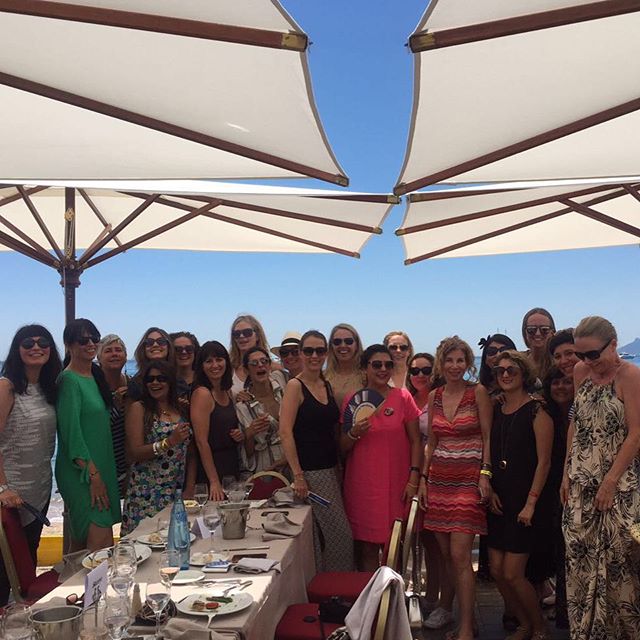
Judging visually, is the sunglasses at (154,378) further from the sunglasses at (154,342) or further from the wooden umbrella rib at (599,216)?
the wooden umbrella rib at (599,216)

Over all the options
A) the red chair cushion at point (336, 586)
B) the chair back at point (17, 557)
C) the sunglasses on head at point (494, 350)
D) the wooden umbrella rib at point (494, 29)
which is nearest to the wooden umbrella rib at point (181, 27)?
the wooden umbrella rib at point (494, 29)

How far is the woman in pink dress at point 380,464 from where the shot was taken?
4.28 m

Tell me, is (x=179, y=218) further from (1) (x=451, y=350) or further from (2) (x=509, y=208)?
(1) (x=451, y=350)

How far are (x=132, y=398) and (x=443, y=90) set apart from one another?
2.61 meters

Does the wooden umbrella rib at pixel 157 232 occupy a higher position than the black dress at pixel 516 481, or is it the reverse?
the wooden umbrella rib at pixel 157 232

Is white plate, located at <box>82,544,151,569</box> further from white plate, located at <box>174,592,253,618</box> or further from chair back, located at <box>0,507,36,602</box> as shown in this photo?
chair back, located at <box>0,507,36,602</box>

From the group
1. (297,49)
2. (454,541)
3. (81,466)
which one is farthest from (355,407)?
(297,49)

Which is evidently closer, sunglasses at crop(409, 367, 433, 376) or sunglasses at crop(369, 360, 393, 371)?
sunglasses at crop(369, 360, 393, 371)

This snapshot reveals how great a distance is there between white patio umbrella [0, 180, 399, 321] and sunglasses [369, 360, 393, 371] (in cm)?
146

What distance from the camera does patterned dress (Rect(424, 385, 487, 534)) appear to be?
399 centimetres

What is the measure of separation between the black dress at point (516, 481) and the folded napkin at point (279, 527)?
4.05 feet

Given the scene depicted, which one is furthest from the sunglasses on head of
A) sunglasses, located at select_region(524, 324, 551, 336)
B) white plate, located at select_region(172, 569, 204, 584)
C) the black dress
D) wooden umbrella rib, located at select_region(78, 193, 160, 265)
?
wooden umbrella rib, located at select_region(78, 193, 160, 265)

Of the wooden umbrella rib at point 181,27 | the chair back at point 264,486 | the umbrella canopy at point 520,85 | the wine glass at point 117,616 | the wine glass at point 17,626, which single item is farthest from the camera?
the chair back at point 264,486

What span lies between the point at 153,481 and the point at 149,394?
53 cm
